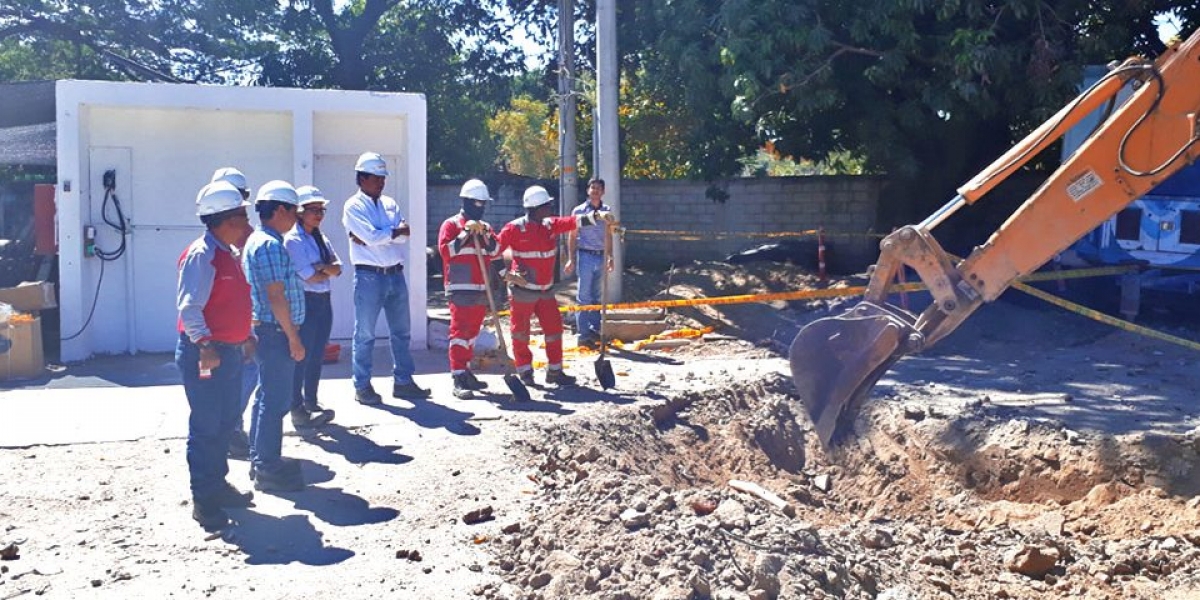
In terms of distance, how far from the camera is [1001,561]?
19.1 ft

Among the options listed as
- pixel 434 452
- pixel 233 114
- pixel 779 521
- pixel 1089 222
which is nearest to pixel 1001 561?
pixel 779 521

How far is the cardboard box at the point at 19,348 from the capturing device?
10336 mm

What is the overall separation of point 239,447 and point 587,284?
5419mm

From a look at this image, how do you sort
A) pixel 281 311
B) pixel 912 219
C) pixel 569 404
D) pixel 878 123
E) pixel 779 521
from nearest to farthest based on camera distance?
pixel 779 521 → pixel 281 311 → pixel 569 404 → pixel 878 123 → pixel 912 219

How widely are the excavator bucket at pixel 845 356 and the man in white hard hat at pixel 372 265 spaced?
11.4ft

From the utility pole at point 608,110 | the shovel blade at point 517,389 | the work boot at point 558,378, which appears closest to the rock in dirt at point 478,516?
the shovel blade at point 517,389

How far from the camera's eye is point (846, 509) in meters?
7.45

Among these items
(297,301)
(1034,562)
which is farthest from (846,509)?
(297,301)

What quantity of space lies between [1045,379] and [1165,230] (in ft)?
12.7

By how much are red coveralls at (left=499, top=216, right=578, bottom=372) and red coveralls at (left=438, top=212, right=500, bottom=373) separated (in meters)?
0.28

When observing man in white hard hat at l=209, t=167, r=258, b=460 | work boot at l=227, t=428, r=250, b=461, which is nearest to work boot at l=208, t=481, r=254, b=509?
man in white hard hat at l=209, t=167, r=258, b=460

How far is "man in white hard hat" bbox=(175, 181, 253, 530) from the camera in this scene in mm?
5922

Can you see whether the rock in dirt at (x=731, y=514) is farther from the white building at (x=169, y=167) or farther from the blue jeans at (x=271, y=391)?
the white building at (x=169, y=167)

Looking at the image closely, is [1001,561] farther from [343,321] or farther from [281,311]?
[343,321]
